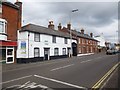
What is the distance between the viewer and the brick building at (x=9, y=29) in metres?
24.4

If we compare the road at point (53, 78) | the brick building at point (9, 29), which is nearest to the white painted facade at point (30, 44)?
the brick building at point (9, 29)

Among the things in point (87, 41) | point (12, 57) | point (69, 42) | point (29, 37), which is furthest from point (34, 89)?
point (87, 41)

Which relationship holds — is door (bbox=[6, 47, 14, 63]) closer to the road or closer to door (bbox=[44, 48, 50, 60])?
door (bbox=[44, 48, 50, 60])

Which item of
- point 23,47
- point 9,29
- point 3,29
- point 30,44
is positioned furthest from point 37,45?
point 3,29

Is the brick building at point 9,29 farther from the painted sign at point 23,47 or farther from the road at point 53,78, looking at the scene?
the road at point 53,78

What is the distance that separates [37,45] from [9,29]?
6.65 meters

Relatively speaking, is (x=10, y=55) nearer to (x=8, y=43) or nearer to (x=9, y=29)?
(x=8, y=43)

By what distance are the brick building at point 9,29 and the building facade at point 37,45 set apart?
51.8 inches

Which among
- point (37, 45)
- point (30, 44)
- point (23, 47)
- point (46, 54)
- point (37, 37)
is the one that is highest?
point (37, 37)

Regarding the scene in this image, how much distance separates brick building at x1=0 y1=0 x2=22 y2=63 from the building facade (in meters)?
1.32

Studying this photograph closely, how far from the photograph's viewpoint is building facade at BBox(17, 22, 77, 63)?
2810 centimetres

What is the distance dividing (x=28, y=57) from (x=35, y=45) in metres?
3.16

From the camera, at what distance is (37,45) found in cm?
3114

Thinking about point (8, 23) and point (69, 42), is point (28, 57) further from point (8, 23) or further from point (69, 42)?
point (69, 42)
